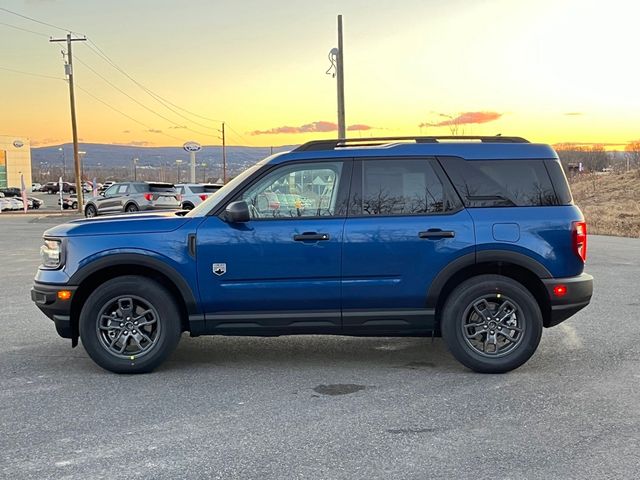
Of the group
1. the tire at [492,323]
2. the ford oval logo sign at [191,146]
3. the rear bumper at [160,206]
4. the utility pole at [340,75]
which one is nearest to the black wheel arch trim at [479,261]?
the tire at [492,323]

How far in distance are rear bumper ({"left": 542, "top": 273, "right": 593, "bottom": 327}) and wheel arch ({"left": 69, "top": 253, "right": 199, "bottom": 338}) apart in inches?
121

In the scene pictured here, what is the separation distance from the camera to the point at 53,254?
5688mm

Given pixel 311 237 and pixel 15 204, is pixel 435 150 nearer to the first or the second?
pixel 311 237

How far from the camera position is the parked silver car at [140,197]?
91.5 feet

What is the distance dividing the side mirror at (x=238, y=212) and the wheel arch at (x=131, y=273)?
702 mm

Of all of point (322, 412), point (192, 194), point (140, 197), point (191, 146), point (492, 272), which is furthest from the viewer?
point (191, 146)

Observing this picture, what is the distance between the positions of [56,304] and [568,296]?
4444 millimetres

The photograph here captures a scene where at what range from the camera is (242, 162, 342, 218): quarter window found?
560 cm

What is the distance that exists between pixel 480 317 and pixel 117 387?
314 centimetres

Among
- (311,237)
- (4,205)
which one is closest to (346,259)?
(311,237)

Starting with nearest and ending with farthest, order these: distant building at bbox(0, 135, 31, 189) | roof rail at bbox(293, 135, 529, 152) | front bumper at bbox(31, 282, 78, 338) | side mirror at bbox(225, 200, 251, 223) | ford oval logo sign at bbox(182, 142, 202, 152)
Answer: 1. side mirror at bbox(225, 200, 251, 223)
2. front bumper at bbox(31, 282, 78, 338)
3. roof rail at bbox(293, 135, 529, 152)
4. ford oval logo sign at bbox(182, 142, 202, 152)
5. distant building at bbox(0, 135, 31, 189)

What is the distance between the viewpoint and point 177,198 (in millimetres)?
27891

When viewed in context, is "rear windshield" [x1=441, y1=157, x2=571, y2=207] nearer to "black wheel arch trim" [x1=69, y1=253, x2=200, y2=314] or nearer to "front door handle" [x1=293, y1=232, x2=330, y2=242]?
"front door handle" [x1=293, y1=232, x2=330, y2=242]

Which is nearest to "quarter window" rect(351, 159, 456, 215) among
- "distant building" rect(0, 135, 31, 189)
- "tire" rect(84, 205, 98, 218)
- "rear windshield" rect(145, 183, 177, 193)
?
"rear windshield" rect(145, 183, 177, 193)
